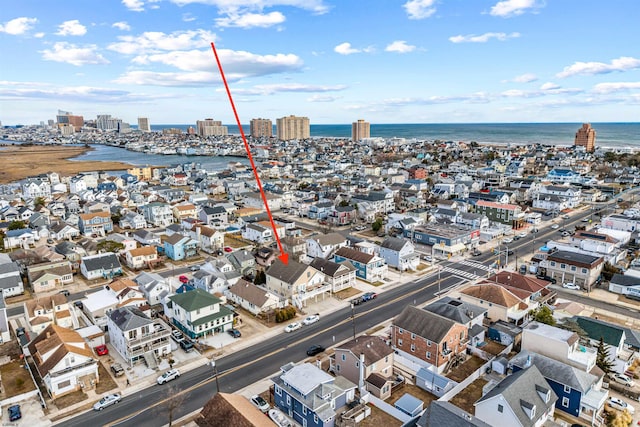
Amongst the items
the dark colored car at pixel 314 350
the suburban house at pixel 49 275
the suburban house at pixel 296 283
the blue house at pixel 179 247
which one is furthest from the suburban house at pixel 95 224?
the dark colored car at pixel 314 350

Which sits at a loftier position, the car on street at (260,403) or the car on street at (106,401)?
the car on street at (260,403)

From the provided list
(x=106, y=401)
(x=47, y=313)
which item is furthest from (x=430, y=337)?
(x=47, y=313)

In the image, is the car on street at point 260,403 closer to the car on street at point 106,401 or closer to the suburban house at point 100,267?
the car on street at point 106,401

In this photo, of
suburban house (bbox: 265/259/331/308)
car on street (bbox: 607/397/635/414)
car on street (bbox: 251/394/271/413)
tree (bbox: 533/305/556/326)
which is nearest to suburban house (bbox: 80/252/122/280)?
suburban house (bbox: 265/259/331/308)

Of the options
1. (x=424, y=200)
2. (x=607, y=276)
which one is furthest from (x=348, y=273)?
(x=424, y=200)

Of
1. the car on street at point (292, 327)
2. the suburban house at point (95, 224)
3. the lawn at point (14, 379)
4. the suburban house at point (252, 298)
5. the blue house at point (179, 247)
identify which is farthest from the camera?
the suburban house at point (95, 224)

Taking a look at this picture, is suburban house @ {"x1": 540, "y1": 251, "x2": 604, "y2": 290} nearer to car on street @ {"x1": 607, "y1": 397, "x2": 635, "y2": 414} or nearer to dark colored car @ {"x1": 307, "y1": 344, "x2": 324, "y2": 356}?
car on street @ {"x1": 607, "y1": 397, "x2": 635, "y2": 414}
